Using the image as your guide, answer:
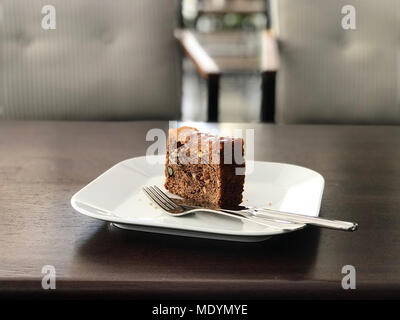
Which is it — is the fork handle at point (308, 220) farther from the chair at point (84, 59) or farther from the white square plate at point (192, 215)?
the chair at point (84, 59)

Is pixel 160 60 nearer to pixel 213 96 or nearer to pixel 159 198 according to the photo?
pixel 213 96

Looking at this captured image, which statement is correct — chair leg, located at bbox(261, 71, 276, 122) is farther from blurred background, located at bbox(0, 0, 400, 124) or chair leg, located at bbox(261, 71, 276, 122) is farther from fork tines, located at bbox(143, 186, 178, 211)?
fork tines, located at bbox(143, 186, 178, 211)

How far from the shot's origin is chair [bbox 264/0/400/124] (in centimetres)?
140

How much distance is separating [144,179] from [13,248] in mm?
219

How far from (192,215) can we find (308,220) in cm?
12

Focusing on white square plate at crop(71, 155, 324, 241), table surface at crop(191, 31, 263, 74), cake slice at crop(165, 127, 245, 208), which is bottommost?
white square plate at crop(71, 155, 324, 241)

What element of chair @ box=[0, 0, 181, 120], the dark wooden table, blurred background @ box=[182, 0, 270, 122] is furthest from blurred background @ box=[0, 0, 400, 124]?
blurred background @ box=[182, 0, 270, 122]

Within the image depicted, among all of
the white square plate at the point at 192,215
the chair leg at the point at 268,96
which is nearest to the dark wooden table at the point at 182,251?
the white square plate at the point at 192,215

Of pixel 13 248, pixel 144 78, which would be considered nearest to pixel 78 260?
pixel 13 248

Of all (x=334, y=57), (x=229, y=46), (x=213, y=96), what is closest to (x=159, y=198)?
(x=213, y=96)

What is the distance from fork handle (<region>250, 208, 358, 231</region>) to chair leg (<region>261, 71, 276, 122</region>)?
0.78m

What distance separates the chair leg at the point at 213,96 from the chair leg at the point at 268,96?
11 cm

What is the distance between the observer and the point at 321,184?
1.98 feet

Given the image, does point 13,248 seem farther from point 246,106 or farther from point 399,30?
point 246,106
